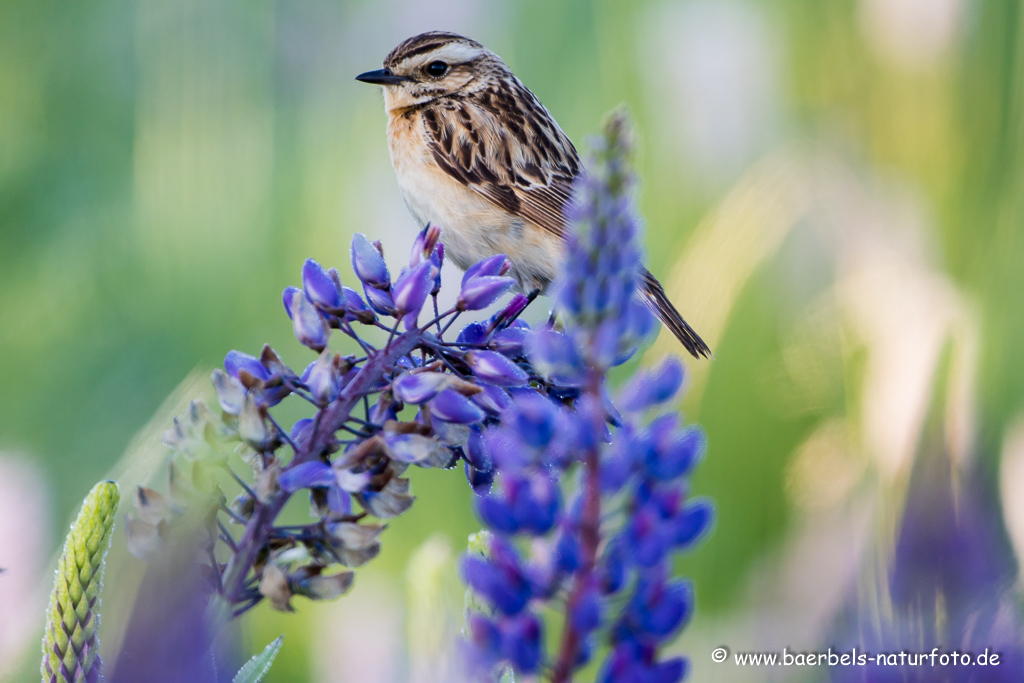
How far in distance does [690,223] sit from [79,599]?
1285 mm

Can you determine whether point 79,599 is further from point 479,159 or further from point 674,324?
point 479,159

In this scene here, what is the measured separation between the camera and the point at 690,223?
1454mm

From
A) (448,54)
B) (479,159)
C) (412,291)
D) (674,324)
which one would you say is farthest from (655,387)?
(448,54)

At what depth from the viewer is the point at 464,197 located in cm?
121

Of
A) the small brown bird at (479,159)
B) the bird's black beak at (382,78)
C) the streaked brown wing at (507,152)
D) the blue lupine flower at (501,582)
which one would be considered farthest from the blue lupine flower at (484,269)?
the bird's black beak at (382,78)

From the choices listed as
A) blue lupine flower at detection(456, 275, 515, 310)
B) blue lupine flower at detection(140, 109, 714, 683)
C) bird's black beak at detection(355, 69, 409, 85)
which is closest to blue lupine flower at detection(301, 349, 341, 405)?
blue lupine flower at detection(140, 109, 714, 683)

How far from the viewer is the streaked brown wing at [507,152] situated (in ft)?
4.00

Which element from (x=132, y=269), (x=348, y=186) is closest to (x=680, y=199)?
(x=348, y=186)

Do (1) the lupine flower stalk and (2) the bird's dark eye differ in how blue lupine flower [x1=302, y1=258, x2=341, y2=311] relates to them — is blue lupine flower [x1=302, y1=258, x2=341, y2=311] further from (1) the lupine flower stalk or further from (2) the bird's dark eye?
(2) the bird's dark eye

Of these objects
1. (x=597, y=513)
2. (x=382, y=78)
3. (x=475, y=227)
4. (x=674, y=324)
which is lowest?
(x=674, y=324)

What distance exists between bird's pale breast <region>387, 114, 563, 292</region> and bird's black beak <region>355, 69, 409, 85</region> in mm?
144

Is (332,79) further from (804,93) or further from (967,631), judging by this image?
(967,631)

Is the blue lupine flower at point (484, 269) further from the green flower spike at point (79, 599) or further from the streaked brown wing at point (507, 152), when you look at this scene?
the streaked brown wing at point (507, 152)

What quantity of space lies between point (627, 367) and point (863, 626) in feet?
3.49
